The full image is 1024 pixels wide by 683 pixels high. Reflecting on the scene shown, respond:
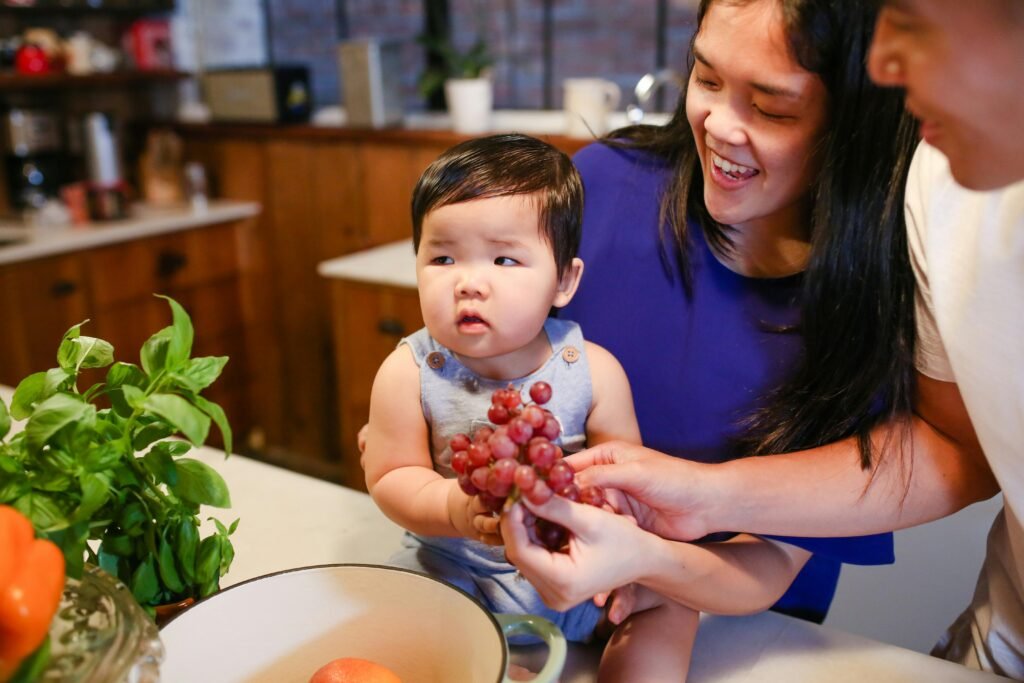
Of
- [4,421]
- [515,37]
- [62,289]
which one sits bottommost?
[62,289]

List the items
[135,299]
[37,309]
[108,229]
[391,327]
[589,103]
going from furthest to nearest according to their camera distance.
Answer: [135,299]
[108,229]
[589,103]
[37,309]
[391,327]

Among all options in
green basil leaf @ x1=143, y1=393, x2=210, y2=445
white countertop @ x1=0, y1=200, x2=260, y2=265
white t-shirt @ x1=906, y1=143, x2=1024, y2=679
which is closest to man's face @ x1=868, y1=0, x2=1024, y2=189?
white t-shirt @ x1=906, y1=143, x2=1024, y2=679

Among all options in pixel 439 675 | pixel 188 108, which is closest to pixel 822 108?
pixel 439 675

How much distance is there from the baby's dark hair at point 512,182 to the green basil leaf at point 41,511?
1.42 ft

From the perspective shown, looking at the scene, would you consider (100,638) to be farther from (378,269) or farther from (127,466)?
(378,269)

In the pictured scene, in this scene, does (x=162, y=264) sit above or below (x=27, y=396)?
below

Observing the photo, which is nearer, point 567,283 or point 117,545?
A: point 117,545

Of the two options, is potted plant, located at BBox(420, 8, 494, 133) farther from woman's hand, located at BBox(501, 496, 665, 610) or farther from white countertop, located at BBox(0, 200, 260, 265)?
woman's hand, located at BBox(501, 496, 665, 610)

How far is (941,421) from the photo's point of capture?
99 centimetres

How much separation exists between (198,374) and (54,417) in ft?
0.33

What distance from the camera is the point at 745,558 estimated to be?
98 cm

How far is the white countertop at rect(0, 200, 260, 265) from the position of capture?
9.11 feet

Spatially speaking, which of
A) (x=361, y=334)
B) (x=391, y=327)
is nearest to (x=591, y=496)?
(x=391, y=327)

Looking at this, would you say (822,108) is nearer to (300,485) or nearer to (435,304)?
(435,304)
